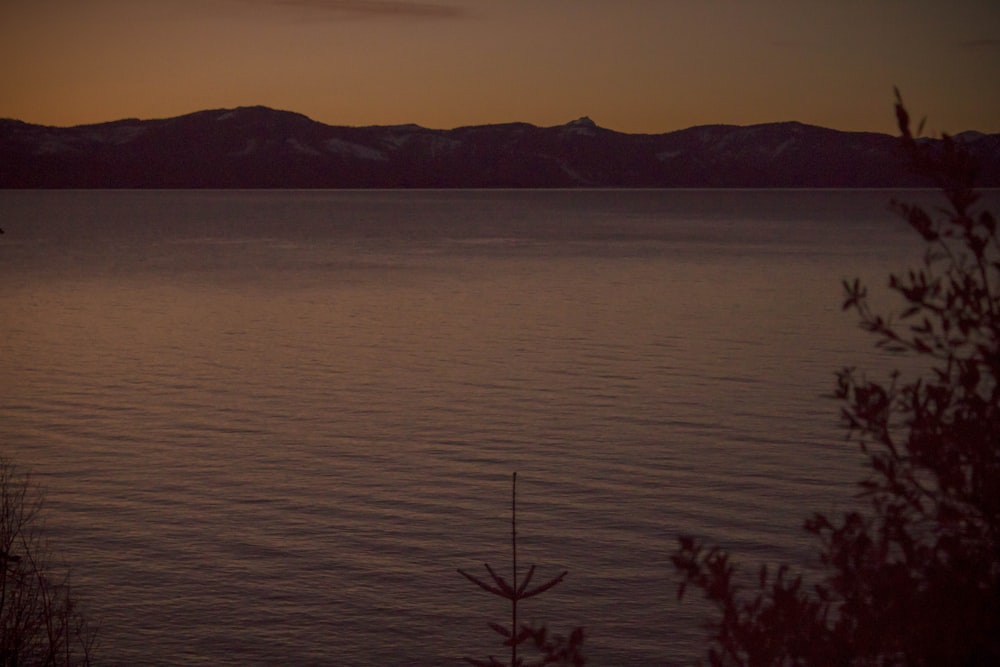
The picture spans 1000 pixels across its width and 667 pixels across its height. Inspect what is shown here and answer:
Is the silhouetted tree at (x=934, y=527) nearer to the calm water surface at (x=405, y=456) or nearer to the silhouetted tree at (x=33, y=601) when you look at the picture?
the silhouetted tree at (x=33, y=601)

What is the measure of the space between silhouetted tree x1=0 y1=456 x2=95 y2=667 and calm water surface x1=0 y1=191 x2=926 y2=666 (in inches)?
15.5

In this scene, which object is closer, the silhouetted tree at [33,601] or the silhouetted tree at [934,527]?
the silhouetted tree at [934,527]

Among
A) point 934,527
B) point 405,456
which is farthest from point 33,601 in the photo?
point 934,527

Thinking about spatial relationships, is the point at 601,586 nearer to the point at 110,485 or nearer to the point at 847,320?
the point at 110,485

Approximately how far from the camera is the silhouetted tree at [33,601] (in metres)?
10.5

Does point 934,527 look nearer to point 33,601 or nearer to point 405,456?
point 33,601

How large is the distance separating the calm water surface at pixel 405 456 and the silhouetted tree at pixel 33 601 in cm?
39

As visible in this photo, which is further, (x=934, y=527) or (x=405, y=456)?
(x=405, y=456)

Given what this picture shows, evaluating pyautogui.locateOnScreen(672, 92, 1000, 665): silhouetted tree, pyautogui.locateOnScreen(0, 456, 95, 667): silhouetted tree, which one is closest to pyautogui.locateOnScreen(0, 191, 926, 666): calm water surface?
pyautogui.locateOnScreen(0, 456, 95, 667): silhouetted tree

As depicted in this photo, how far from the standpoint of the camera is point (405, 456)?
24.9m

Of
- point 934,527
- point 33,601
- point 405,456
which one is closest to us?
point 934,527

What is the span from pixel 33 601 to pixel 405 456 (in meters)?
11.2

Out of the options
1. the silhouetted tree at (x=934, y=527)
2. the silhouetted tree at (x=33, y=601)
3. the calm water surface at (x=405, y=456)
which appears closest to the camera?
the silhouetted tree at (x=934, y=527)

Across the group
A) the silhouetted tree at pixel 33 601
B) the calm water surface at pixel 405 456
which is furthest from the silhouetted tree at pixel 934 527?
the calm water surface at pixel 405 456
